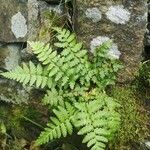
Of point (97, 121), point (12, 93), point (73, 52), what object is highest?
point (73, 52)

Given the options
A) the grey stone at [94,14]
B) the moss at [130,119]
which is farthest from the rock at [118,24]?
the moss at [130,119]

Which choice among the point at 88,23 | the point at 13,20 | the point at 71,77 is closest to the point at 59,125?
the point at 71,77

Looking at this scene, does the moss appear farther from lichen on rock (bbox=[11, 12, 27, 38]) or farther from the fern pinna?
lichen on rock (bbox=[11, 12, 27, 38])

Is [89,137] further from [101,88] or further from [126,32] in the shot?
[126,32]

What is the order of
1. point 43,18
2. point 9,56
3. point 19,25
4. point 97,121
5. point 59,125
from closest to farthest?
point 97,121
point 59,125
point 43,18
point 19,25
point 9,56

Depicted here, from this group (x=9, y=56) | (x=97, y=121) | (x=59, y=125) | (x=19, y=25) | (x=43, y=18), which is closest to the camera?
(x=97, y=121)

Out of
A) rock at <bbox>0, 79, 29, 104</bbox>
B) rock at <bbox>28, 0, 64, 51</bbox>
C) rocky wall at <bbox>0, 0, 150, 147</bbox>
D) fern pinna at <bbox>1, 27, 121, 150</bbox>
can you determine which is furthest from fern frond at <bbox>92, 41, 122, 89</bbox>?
rock at <bbox>0, 79, 29, 104</bbox>

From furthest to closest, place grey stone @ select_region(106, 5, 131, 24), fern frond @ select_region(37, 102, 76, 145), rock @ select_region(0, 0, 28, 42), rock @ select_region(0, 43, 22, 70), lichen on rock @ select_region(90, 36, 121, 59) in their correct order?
rock @ select_region(0, 43, 22, 70) < rock @ select_region(0, 0, 28, 42) < lichen on rock @ select_region(90, 36, 121, 59) < grey stone @ select_region(106, 5, 131, 24) < fern frond @ select_region(37, 102, 76, 145)

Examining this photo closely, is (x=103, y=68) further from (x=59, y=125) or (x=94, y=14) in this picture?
(x=59, y=125)
